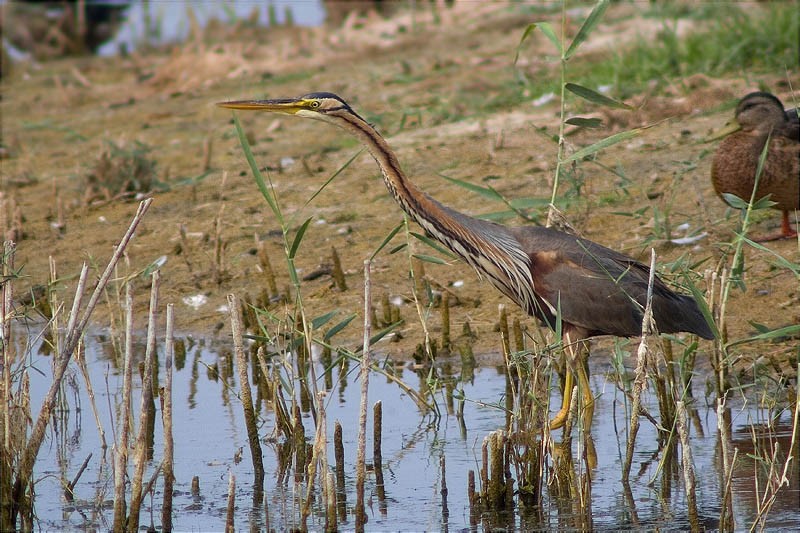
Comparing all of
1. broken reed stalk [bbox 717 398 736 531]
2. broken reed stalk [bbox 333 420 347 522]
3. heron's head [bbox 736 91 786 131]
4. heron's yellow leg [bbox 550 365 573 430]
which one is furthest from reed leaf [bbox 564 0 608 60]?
heron's head [bbox 736 91 786 131]

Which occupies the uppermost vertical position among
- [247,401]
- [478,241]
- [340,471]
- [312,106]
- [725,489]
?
[312,106]

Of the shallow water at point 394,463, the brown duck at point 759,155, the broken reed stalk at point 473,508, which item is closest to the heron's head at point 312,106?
the shallow water at point 394,463

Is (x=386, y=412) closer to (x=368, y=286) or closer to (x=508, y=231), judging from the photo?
(x=508, y=231)

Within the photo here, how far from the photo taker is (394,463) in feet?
18.2

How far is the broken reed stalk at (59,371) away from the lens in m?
4.35

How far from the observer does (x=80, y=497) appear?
5.22 m

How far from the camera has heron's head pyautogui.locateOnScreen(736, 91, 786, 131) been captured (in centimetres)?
773

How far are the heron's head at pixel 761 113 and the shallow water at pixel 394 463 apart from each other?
2227 mm

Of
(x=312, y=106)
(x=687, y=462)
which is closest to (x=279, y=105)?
(x=312, y=106)

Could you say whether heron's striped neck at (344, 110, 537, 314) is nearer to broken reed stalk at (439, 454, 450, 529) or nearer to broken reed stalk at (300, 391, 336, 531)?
broken reed stalk at (439, 454, 450, 529)

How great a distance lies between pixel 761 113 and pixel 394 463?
12.3ft

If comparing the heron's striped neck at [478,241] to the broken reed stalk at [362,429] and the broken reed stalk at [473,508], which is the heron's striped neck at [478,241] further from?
the broken reed stalk at [473,508]

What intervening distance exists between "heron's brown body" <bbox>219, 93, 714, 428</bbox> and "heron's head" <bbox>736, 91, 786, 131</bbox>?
2166 millimetres

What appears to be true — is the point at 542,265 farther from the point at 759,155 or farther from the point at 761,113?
the point at 761,113
